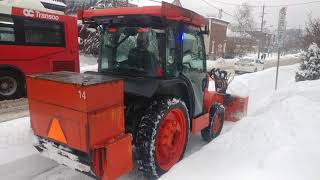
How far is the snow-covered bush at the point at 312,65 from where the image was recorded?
1358 centimetres

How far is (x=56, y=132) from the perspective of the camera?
361cm

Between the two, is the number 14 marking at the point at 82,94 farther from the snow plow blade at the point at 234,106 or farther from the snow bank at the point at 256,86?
the snow bank at the point at 256,86

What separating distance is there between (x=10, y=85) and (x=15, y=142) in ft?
17.7

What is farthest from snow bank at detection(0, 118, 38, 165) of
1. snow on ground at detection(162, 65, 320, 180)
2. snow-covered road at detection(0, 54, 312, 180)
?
snow on ground at detection(162, 65, 320, 180)

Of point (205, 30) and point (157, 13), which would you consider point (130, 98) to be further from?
point (205, 30)

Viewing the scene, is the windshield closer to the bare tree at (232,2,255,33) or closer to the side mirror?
the side mirror

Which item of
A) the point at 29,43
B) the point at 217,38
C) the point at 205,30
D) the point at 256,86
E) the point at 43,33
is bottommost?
the point at 256,86

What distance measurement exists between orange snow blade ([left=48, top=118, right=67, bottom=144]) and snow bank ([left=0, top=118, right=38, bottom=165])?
36.4 inches

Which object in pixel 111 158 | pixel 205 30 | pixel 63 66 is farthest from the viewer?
pixel 63 66

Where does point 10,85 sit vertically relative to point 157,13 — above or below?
below

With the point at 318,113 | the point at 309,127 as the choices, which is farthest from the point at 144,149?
the point at 318,113

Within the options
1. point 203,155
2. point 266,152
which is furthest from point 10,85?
point 266,152

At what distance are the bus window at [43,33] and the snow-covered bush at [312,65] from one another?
10.2 meters

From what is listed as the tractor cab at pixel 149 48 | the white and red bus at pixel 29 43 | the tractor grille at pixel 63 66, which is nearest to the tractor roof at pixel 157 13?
the tractor cab at pixel 149 48
